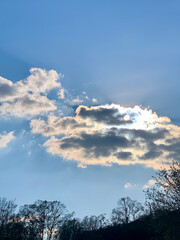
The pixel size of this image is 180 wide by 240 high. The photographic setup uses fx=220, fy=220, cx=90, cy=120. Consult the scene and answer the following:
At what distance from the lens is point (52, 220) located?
69125 millimetres

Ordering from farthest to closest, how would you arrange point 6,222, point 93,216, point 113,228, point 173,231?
1. point 93,216
2. point 113,228
3. point 6,222
4. point 173,231

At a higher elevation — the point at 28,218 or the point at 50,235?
the point at 28,218

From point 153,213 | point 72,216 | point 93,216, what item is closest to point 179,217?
point 153,213

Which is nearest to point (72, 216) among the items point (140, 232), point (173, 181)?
point (140, 232)

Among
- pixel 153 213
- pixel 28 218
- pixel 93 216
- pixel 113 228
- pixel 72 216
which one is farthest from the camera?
pixel 93 216

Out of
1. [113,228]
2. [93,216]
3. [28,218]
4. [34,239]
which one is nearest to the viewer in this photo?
[34,239]

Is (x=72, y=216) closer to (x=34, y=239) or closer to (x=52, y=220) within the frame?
(x=52, y=220)

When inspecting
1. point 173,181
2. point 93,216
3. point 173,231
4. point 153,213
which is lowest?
point 173,231

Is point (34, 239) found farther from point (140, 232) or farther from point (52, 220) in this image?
point (140, 232)

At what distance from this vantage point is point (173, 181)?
92.8ft

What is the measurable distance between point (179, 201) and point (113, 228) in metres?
58.0

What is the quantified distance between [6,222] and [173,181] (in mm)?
46784

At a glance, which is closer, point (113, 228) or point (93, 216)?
point (113, 228)

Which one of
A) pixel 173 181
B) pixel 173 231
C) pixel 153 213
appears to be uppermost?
pixel 173 181
